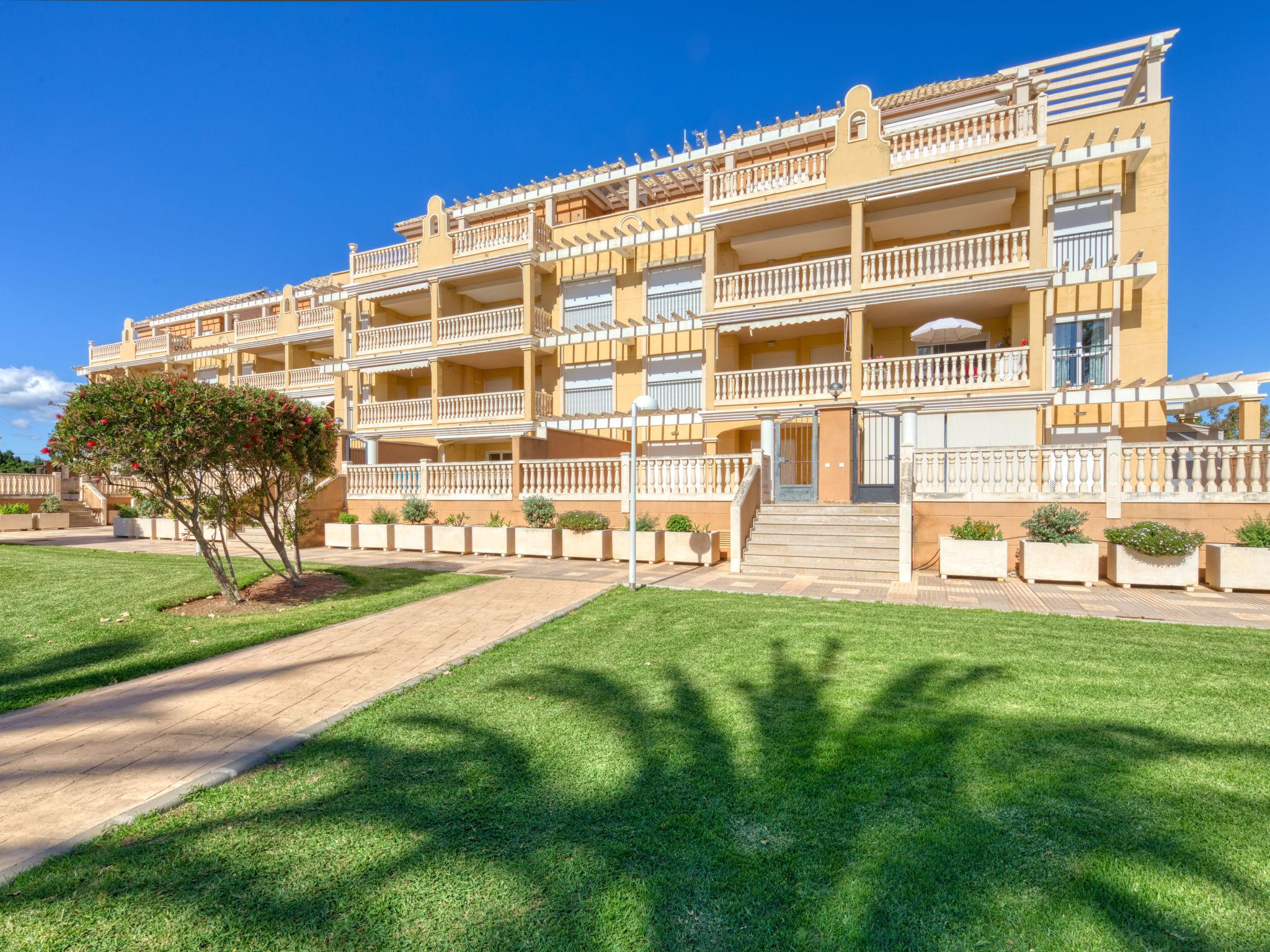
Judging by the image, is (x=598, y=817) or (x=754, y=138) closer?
(x=598, y=817)

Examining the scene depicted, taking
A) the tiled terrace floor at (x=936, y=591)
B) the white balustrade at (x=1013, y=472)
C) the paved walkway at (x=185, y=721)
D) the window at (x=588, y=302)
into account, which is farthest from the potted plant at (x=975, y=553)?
the window at (x=588, y=302)

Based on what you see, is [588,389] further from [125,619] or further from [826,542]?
[125,619]

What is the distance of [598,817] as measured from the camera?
2928mm

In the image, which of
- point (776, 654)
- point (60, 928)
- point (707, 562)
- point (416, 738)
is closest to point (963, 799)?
point (776, 654)

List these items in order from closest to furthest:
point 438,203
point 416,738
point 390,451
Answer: point 416,738
point 390,451
point 438,203

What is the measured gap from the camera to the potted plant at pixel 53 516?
22562 millimetres

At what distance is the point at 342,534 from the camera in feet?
54.8

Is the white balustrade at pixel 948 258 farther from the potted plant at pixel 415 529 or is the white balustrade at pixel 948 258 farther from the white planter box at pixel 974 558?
the potted plant at pixel 415 529

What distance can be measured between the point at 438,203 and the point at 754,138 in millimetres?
12927

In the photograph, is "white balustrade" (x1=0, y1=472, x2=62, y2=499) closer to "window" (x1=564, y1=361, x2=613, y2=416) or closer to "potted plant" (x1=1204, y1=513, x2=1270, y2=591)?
"window" (x1=564, y1=361, x2=613, y2=416)

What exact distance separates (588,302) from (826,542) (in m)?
14.6

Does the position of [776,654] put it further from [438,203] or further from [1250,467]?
[438,203]

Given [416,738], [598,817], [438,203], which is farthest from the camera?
[438,203]

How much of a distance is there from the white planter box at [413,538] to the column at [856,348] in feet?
40.2
